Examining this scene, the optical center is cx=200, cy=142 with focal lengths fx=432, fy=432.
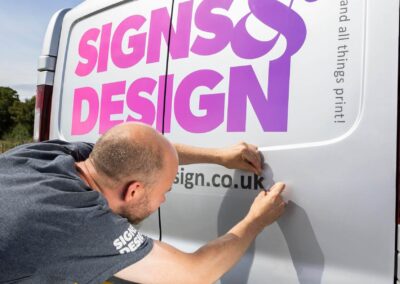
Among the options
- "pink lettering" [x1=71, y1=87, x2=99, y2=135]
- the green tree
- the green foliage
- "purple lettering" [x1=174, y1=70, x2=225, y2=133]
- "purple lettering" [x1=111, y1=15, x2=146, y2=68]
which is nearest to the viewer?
"purple lettering" [x1=174, y1=70, x2=225, y2=133]

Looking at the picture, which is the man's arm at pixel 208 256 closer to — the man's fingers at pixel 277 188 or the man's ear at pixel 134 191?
the man's fingers at pixel 277 188

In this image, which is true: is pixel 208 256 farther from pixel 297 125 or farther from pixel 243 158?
pixel 297 125

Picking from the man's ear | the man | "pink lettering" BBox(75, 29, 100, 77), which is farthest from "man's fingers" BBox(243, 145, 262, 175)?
"pink lettering" BBox(75, 29, 100, 77)

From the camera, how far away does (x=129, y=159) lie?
125 cm

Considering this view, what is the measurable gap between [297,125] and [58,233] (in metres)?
0.82

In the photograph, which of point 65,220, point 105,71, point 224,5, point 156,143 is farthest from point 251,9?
point 65,220

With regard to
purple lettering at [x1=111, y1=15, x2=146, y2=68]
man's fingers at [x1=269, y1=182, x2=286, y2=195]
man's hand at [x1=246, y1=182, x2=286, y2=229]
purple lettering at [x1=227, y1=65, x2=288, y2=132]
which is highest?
purple lettering at [x1=111, y1=15, x2=146, y2=68]

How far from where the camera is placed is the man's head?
126 cm

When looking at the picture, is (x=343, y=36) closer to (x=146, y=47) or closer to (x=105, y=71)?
(x=146, y=47)

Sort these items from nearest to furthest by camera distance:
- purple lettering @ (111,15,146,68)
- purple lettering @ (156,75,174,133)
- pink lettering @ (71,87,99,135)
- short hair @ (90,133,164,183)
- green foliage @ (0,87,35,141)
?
short hair @ (90,133,164,183)
purple lettering @ (156,75,174,133)
purple lettering @ (111,15,146,68)
pink lettering @ (71,87,99,135)
green foliage @ (0,87,35,141)

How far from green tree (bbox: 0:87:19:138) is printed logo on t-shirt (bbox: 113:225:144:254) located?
2187 inches

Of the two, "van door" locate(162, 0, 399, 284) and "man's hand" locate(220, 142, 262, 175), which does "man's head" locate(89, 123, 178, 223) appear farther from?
"van door" locate(162, 0, 399, 284)

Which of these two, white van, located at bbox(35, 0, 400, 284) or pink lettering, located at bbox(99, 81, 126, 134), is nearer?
white van, located at bbox(35, 0, 400, 284)

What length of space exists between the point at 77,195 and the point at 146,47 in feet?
3.03
